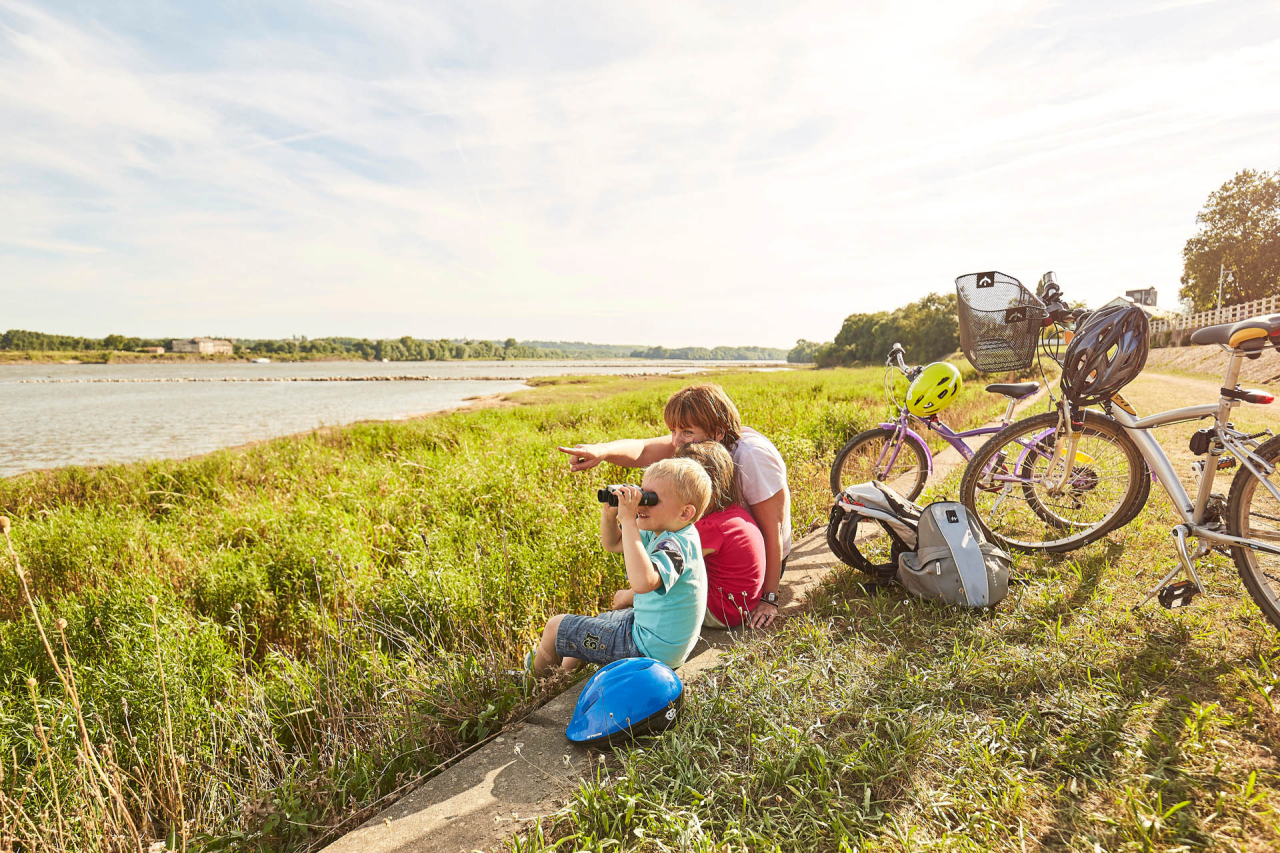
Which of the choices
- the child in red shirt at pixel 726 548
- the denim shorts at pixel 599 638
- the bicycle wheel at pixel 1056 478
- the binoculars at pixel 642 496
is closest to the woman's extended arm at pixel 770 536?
the child in red shirt at pixel 726 548

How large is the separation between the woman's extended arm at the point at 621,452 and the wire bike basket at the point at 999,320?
2.43 metres

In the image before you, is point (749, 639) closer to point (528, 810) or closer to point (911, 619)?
point (911, 619)

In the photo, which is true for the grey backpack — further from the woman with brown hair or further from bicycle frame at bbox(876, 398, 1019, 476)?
bicycle frame at bbox(876, 398, 1019, 476)

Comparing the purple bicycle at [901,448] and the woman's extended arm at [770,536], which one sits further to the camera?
the purple bicycle at [901,448]

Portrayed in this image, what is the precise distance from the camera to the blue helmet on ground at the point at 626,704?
88.9 inches

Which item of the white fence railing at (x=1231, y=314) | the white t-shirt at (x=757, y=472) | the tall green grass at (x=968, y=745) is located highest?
the white fence railing at (x=1231, y=314)

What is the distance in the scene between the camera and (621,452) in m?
3.49

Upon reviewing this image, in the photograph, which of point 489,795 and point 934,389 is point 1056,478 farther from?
point 489,795

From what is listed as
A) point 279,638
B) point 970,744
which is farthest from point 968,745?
point 279,638

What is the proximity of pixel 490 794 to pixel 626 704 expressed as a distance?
565 mm

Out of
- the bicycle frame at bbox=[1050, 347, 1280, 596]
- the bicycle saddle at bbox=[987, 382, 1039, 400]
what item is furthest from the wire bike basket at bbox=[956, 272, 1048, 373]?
the bicycle frame at bbox=[1050, 347, 1280, 596]

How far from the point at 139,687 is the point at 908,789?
3899mm

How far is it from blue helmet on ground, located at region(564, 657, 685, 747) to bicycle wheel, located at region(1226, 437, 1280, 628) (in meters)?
2.81

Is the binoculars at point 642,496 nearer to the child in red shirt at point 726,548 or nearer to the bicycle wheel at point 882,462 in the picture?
the child in red shirt at point 726,548
